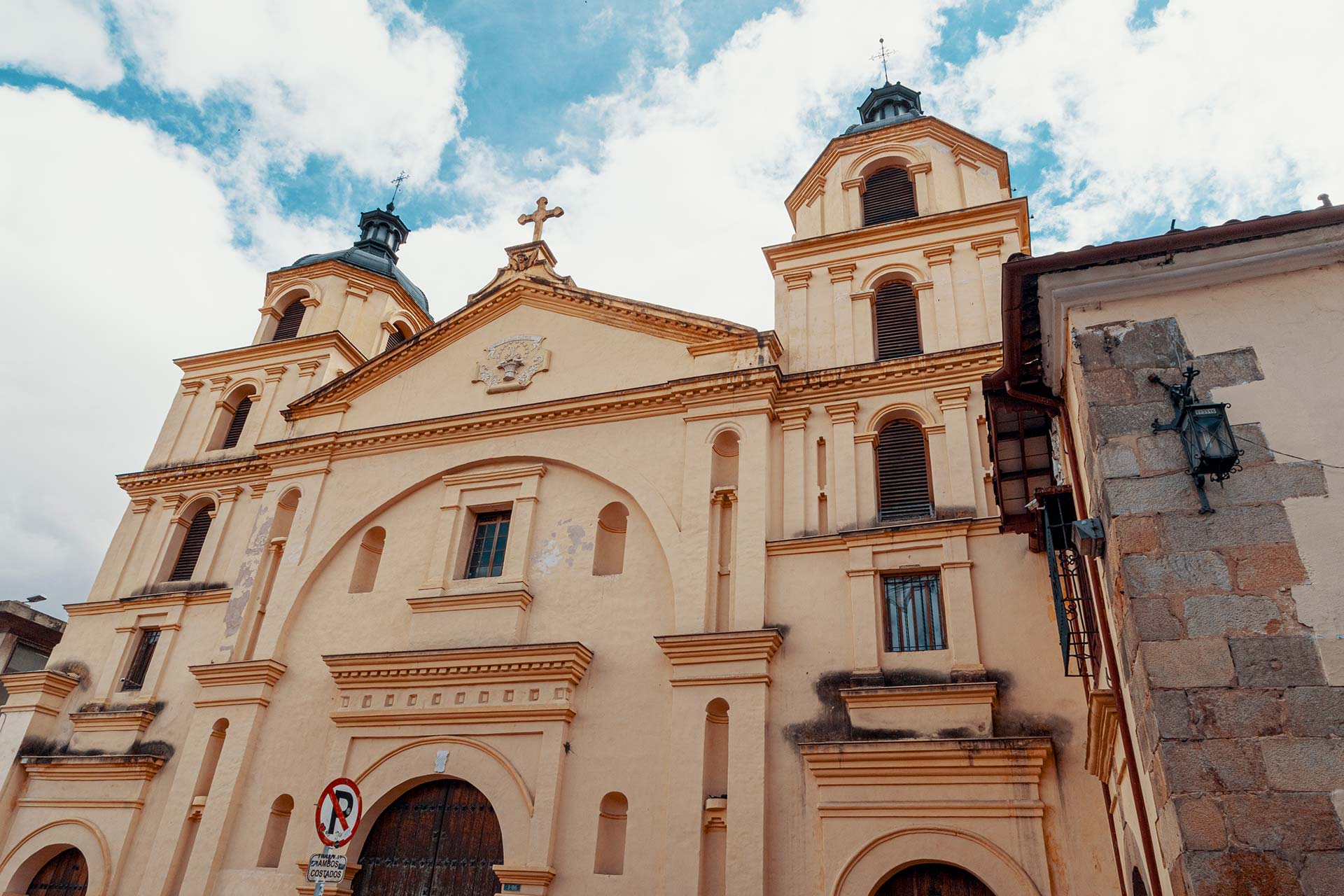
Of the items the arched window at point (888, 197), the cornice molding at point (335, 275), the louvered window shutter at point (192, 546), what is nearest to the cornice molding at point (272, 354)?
the cornice molding at point (335, 275)

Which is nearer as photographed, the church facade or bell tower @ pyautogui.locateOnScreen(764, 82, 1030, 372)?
the church facade

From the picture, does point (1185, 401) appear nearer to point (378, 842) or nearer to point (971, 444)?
point (971, 444)

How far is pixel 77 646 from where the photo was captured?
63.9ft

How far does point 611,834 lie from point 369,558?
7.32 meters

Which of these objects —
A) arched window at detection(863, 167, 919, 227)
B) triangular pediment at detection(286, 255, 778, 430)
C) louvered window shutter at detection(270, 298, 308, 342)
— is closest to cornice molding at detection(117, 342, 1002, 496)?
triangular pediment at detection(286, 255, 778, 430)

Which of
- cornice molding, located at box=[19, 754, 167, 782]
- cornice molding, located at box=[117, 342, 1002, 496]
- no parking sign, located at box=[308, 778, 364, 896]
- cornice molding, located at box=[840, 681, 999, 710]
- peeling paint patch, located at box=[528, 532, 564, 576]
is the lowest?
no parking sign, located at box=[308, 778, 364, 896]

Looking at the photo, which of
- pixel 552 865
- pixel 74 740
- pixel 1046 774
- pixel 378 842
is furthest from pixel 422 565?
pixel 1046 774

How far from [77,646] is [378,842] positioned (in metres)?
9.07

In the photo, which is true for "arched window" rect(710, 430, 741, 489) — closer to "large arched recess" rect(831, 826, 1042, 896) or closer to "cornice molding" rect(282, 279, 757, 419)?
"cornice molding" rect(282, 279, 757, 419)

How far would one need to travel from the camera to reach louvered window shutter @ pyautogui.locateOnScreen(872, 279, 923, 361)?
1670cm

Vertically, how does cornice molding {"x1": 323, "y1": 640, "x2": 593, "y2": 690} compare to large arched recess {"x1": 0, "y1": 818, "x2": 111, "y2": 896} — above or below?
above

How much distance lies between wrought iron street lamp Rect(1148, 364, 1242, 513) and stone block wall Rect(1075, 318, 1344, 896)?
8 centimetres

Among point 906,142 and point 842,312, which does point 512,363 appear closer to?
point 842,312

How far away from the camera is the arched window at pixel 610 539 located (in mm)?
16172
